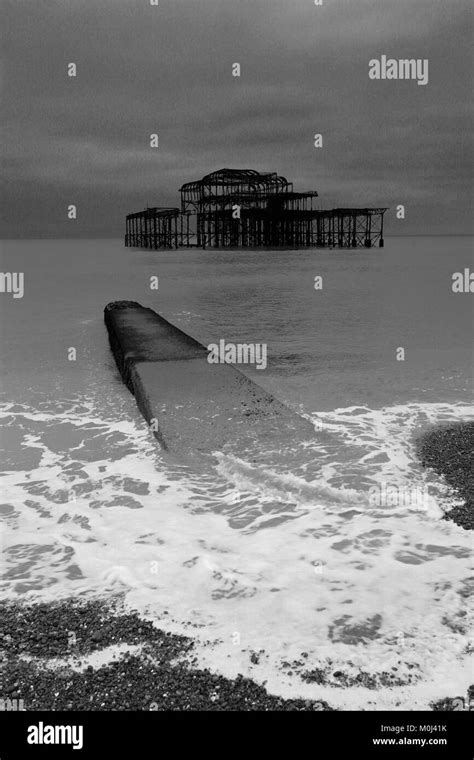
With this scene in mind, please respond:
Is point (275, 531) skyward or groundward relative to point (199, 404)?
groundward

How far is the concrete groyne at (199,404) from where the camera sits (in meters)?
5.18

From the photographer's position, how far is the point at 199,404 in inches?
235

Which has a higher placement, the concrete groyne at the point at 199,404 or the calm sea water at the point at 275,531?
the concrete groyne at the point at 199,404

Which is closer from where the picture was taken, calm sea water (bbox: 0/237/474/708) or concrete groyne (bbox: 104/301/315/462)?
calm sea water (bbox: 0/237/474/708)

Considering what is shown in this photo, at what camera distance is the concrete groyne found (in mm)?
5180

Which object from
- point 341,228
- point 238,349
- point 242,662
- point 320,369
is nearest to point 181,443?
point 242,662

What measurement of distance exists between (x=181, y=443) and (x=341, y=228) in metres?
65.7

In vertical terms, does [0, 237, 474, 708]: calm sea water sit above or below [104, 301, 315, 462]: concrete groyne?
below

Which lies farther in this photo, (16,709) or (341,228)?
(341,228)

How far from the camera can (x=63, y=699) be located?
2.43 m

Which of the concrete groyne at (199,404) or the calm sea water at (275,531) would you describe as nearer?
the calm sea water at (275,531)

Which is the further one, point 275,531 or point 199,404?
point 199,404

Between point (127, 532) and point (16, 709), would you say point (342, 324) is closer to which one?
point (127, 532)
